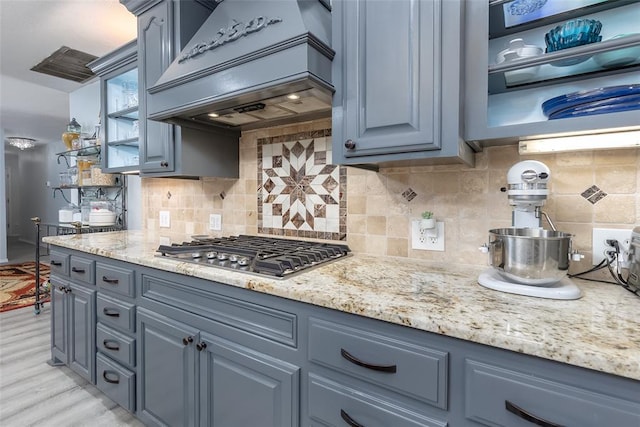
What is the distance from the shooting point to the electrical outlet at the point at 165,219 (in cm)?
251

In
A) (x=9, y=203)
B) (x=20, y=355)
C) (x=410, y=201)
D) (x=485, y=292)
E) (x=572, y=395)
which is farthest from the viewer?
(x=9, y=203)

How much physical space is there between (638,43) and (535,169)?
1.26 feet

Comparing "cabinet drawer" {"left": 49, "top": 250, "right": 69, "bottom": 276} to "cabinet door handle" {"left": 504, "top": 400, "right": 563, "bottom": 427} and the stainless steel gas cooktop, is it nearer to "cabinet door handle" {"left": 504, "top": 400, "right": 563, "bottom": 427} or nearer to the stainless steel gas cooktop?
the stainless steel gas cooktop

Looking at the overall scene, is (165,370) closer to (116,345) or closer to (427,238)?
(116,345)

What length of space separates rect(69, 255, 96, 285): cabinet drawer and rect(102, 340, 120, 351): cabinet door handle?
342 mm

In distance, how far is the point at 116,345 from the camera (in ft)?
5.47

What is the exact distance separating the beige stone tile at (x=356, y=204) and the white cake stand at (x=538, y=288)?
674 mm

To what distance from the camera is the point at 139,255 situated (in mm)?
1547

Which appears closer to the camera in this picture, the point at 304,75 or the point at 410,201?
the point at 304,75

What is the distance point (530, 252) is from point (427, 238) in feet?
1.69

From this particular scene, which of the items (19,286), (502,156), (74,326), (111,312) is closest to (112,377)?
(111,312)

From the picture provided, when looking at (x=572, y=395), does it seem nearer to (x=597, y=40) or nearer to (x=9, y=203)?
(x=597, y=40)

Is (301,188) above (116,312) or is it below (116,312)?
above

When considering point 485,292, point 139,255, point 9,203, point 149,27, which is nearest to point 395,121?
point 485,292
